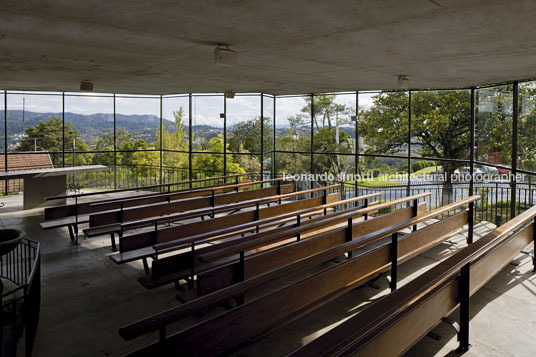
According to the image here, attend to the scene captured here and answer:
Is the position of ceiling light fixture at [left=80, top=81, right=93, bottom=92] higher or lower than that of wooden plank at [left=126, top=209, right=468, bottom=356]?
higher

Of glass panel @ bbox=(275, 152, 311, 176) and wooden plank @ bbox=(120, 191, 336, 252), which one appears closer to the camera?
wooden plank @ bbox=(120, 191, 336, 252)

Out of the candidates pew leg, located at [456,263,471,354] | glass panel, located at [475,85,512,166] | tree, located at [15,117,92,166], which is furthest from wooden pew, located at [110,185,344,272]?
tree, located at [15,117,92,166]

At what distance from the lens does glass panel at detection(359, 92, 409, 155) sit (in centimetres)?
1011

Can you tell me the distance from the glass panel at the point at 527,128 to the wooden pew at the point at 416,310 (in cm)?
303

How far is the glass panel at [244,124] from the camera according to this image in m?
9.52

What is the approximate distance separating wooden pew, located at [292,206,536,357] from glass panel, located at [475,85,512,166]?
350cm

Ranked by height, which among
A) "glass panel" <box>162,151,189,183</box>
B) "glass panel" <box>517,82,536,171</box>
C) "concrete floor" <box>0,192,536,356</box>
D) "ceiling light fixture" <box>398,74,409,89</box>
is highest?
"ceiling light fixture" <box>398,74,409,89</box>

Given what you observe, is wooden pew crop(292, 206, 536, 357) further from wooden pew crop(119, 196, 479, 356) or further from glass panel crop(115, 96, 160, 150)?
A: glass panel crop(115, 96, 160, 150)

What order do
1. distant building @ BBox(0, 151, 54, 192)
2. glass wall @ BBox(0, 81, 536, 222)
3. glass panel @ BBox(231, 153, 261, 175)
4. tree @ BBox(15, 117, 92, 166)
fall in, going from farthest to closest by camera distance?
tree @ BBox(15, 117, 92, 166)
distant building @ BBox(0, 151, 54, 192)
glass panel @ BBox(231, 153, 261, 175)
glass wall @ BBox(0, 81, 536, 222)

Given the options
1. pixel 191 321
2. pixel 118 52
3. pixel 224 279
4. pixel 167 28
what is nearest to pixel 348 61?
pixel 167 28

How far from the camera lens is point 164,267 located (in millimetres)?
3225

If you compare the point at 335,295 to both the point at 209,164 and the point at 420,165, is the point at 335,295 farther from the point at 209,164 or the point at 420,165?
the point at 209,164

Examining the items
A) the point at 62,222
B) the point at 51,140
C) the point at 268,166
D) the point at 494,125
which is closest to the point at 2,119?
the point at 62,222

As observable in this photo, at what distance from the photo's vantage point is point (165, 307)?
11.7 ft
